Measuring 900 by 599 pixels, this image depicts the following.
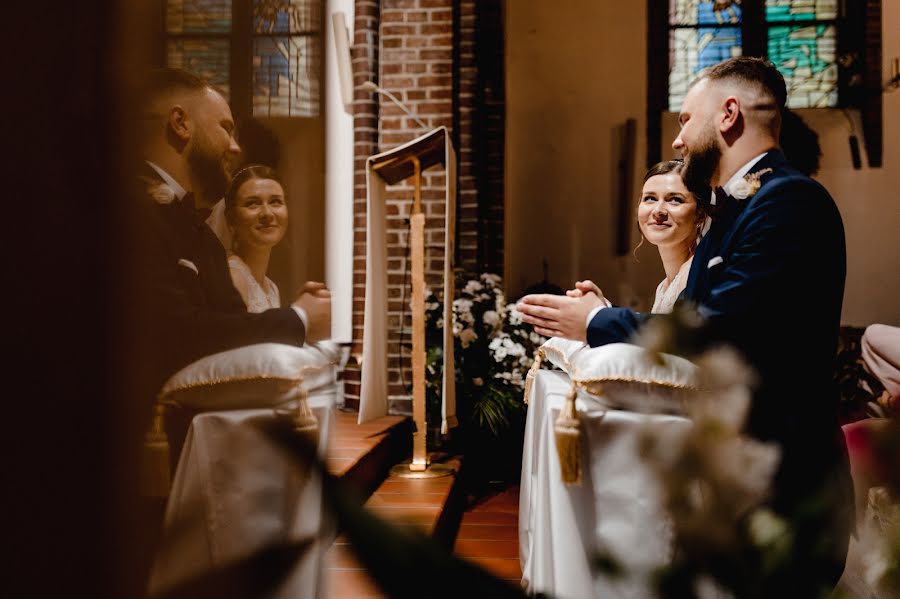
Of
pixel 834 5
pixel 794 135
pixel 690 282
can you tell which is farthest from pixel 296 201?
pixel 834 5

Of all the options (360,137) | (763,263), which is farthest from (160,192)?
(360,137)

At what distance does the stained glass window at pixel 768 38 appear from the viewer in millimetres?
5836

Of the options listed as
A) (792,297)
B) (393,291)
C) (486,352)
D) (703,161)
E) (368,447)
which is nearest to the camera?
(792,297)

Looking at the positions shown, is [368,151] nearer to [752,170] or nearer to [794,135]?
[752,170]

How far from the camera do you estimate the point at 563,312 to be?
1.73 metres

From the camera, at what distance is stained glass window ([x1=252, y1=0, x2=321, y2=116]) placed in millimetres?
970

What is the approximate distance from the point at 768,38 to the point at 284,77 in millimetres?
6070

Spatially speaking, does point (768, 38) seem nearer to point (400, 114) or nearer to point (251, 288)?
point (400, 114)

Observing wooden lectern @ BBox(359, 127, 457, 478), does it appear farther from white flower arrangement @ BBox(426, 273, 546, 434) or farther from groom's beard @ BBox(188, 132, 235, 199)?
groom's beard @ BBox(188, 132, 235, 199)

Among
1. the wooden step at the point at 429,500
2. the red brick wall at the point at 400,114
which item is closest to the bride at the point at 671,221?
the wooden step at the point at 429,500

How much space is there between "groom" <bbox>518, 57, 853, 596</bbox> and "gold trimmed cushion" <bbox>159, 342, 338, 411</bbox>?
2.46ft

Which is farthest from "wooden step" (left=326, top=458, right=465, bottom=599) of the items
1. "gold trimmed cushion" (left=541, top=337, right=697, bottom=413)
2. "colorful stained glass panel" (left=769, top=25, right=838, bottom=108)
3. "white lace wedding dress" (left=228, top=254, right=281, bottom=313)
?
"colorful stained glass panel" (left=769, top=25, right=838, bottom=108)

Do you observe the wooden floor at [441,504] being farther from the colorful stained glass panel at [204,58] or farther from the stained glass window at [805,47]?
the stained glass window at [805,47]

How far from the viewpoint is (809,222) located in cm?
149
